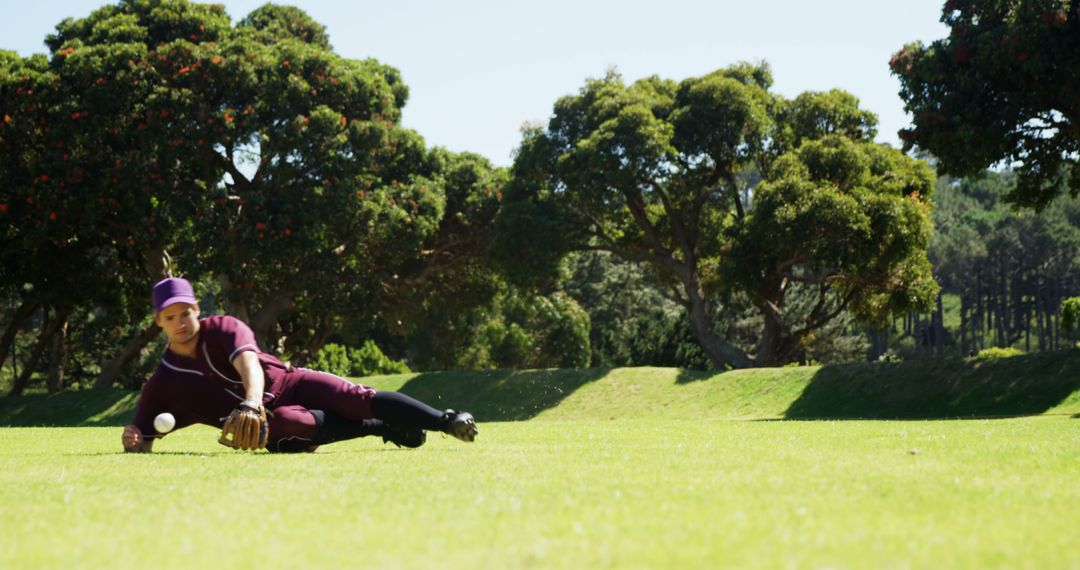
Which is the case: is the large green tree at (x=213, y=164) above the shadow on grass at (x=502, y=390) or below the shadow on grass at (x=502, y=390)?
above

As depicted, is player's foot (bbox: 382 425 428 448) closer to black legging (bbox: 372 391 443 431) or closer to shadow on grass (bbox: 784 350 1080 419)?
black legging (bbox: 372 391 443 431)

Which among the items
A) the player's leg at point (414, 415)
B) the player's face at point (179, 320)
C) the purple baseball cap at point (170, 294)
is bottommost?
the player's leg at point (414, 415)

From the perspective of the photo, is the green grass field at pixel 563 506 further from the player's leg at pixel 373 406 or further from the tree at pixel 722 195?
the tree at pixel 722 195

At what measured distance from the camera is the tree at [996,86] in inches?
887

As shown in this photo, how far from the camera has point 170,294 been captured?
354 inches

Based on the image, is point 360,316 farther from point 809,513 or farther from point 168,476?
point 809,513

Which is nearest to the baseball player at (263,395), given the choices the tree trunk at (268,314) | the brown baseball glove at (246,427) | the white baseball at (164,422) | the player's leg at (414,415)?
the player's leg at (414,415)

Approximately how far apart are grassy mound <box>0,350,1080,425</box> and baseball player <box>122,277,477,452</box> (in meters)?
18.6

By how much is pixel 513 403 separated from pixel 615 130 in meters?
8.87

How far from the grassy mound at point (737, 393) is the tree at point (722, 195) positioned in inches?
123

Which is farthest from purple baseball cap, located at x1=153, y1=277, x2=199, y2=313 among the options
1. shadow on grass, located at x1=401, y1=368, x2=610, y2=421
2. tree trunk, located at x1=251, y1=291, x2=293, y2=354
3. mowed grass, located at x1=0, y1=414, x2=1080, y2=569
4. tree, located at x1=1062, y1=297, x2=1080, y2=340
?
tree, located at x1=1062, y1=297, x2=1080, y2=340

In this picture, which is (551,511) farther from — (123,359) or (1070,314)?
(123,359)

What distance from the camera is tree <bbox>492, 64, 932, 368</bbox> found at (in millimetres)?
29812

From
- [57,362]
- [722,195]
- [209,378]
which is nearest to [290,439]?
[209,378]
